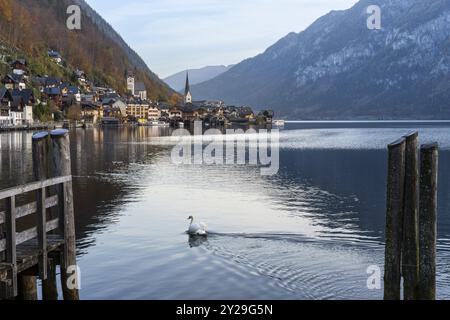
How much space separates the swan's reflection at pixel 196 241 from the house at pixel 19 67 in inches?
6641

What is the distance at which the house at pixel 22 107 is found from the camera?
161625mm

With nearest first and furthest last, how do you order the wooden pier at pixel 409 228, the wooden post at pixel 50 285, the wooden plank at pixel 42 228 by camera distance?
the wooden pier at pixel 409 228
the wooden plank at pixel 42 228
the wooden post at pixel 50 285

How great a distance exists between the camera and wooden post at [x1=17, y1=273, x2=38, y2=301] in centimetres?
1677

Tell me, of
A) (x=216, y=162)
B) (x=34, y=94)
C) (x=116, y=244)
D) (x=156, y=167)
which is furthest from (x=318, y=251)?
(x=34, y=94)

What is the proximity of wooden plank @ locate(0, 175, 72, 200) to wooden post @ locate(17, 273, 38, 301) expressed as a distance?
A: 8.45 feet

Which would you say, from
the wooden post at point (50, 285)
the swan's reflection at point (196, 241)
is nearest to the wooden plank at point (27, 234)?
the wooden post at point (50, 285)

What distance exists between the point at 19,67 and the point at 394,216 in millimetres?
190849

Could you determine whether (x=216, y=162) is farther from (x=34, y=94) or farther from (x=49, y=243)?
(x=34, y=94)

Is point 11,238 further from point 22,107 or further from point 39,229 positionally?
point 22,107

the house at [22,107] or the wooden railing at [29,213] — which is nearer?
the wooden railing at [29,213]

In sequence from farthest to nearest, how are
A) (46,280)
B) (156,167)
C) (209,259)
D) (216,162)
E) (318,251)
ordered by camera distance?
(216,162)
(156,167)
(318,251)
(209,259)
(46,280)

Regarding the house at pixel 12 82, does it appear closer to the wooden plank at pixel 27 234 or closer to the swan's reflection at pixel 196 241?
the swan's reflection at pixel 196 241
